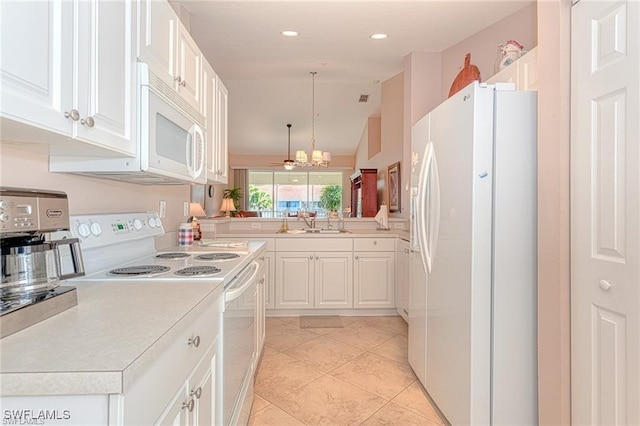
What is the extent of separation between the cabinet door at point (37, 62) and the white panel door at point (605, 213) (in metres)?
1.69

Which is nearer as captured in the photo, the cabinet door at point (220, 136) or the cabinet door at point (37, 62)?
the cabinet door at point (37, 62)

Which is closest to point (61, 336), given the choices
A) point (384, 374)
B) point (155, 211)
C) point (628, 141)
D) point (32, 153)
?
point (32, 153)

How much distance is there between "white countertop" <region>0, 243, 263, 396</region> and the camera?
1.98 feet

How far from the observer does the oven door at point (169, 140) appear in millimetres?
1304

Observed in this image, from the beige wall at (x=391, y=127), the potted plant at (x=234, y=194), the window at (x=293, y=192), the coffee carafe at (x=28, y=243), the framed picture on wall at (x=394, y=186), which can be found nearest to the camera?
the coffee carafe at (x=28, y=243)

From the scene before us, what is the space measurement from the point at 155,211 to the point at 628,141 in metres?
2.24

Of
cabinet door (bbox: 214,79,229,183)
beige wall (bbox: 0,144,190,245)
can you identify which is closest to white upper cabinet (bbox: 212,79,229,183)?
cabinet door (bbox: 214,79,229,183)

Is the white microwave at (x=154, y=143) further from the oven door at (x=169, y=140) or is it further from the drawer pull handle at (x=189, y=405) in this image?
the drawer pull handle at (x=189, y=405)

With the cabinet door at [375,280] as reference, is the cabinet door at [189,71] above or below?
above

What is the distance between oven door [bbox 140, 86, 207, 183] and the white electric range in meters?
0.37

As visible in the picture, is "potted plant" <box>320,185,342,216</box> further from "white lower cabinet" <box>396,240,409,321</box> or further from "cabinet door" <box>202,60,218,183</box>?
"cabinet door" <box>202,60,218,183</box>

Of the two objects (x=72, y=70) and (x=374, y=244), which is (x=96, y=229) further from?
(x=374, y=244)

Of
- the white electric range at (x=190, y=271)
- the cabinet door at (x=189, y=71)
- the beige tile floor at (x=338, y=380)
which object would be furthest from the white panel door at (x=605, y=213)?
the cabinet door at (x=189, y=71)

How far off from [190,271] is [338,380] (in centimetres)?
148
